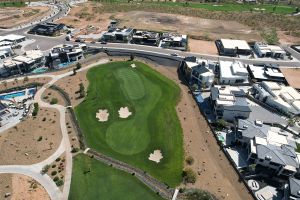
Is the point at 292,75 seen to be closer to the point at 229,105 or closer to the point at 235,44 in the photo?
the point at 235,44

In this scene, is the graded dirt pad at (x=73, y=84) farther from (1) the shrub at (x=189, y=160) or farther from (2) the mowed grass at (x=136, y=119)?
(1) the shrub at (x=189, y=160)

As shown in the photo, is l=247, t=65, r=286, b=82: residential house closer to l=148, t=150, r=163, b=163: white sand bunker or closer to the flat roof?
the flat roof

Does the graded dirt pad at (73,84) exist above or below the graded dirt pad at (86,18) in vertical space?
below

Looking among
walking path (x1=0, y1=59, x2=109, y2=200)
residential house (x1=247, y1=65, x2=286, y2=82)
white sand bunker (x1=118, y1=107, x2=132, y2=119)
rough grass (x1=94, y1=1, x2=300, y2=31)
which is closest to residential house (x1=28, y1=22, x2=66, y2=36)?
rough grass (x1=94, y1=1, x2=300, y2=31)

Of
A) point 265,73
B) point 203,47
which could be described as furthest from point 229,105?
point 203,47

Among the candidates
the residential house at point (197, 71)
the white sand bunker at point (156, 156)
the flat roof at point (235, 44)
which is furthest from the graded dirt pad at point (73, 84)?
the flat roof at point (235, 44)

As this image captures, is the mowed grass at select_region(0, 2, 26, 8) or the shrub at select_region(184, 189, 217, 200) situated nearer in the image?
the shrub at select_region(184, 189, 217, 200)

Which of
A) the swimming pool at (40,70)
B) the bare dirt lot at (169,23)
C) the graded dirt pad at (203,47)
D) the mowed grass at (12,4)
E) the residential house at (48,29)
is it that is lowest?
the swimming pool at (40,70)
